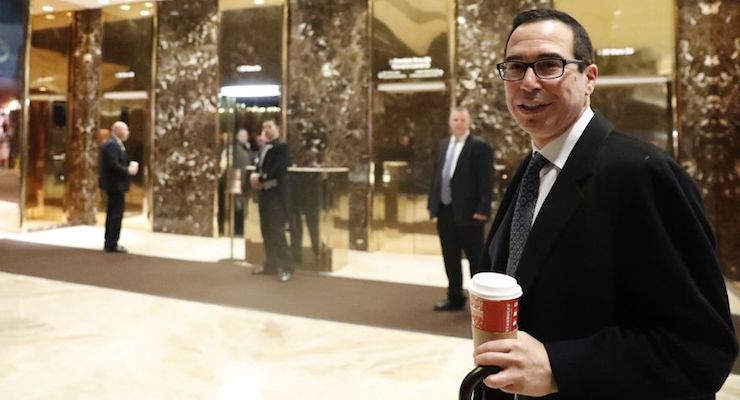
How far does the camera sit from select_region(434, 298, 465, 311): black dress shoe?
414 cm

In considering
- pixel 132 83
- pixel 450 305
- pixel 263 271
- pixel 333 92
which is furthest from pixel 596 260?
pixel 132 83

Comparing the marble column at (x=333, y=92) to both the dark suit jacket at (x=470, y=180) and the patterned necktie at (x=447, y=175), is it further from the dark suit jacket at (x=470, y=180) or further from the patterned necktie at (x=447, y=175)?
the dark suit jacket at (x=470, y=180)

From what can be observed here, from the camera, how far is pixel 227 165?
299 inches

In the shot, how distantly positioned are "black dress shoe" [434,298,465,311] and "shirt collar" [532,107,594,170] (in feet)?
10.6

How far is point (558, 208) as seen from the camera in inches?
36.8

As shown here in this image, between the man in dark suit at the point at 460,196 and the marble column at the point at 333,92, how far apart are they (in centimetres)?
277

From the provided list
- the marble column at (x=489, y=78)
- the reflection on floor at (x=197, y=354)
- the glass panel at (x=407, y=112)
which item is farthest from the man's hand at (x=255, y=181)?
the marble column at (x=489, y=78)

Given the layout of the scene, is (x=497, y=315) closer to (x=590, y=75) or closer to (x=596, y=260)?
(x=596, y=260)

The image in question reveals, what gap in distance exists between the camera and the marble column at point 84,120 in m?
8.56

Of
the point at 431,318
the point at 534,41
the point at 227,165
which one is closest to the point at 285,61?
the point at 227,165

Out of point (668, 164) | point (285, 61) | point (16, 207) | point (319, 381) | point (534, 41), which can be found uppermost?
point (285, 61)

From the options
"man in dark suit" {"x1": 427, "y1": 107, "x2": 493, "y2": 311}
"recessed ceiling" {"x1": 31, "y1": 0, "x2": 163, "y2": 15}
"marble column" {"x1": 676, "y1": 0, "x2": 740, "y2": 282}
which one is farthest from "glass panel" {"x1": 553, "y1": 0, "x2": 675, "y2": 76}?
"recessed ceiling" {"x1": 31, "y1": 0, "x2": 163, "y2": 15}

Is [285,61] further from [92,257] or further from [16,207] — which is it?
[16,207]

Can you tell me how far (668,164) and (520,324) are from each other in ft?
1.26
